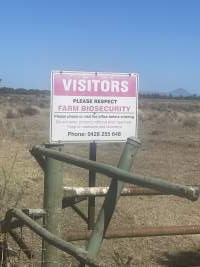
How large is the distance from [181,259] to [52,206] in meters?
3.31

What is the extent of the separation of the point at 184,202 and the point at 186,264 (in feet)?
11.4

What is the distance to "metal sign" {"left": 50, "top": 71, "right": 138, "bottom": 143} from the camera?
6.21 meters

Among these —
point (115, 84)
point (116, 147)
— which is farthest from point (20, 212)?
point (116, 147)

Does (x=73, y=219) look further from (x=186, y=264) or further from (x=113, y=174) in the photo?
(x=113, y=174)

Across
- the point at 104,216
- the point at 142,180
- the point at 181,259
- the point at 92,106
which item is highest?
the point at 92,106

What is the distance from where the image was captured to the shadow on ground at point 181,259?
729cm

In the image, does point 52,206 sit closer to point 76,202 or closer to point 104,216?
point 76,202

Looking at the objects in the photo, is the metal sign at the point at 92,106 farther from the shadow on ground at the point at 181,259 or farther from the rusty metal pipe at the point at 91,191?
the shadow on ground at the point at 181,259

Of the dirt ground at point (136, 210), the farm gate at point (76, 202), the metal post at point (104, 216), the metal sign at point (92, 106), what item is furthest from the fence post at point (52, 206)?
the metal sign at point (92, 106)

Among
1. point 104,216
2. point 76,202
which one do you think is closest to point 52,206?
point 76,202

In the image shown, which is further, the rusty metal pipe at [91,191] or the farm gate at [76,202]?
the rusty metal pipe at [91,191]

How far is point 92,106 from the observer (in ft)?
20.9

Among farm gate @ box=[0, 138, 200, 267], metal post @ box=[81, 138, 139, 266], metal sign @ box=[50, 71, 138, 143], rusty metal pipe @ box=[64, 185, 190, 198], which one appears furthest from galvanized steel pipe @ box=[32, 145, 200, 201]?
metal sign @ box=[50, 71, 138, 143]

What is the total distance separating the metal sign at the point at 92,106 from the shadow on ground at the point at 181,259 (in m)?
1.57
